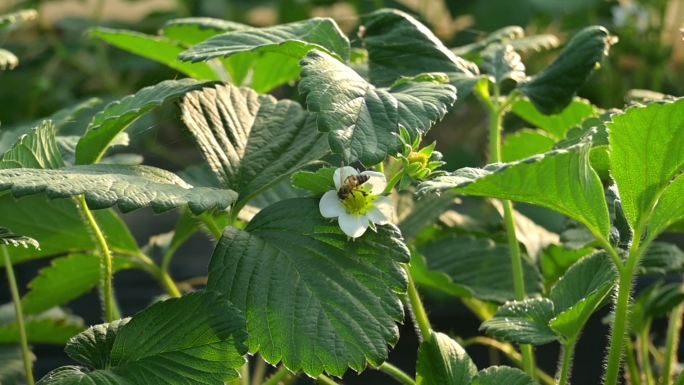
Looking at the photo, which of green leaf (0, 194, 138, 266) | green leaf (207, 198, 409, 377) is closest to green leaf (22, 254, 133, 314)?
green leaf (0, 194, 138, 266)

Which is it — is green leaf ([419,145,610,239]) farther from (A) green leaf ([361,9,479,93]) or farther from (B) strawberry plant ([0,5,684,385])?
(A) green leaf ([361,9,479,93])

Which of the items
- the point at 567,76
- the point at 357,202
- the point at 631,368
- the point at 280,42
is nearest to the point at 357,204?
the point at 357,202

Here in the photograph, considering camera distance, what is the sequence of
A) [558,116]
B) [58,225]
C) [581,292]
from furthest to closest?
1. [558,116]
2. [58,225]
3. [581,292]

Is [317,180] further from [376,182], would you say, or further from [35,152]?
[35,152]

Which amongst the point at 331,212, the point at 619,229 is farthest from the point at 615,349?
the point at 331,212

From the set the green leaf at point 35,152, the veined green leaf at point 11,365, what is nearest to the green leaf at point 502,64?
the green leaf at point 35,152
